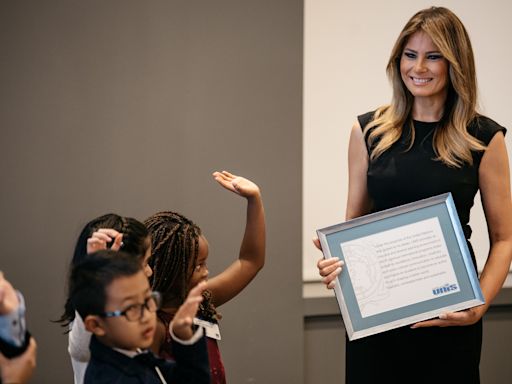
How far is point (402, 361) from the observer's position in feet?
8.64

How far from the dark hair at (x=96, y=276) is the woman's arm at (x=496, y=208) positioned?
1.23 m

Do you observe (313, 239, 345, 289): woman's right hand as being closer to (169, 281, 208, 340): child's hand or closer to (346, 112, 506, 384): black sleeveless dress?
(346, 112, 506, 384): black sleeveless dress

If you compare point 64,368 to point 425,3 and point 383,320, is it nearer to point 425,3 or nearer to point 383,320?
point 383,320

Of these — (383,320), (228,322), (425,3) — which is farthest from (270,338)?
(425,3)

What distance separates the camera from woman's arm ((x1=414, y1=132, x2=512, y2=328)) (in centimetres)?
253

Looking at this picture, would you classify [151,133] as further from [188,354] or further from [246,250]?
[188,354]

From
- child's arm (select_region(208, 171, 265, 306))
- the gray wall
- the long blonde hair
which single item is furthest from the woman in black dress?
the gray wall

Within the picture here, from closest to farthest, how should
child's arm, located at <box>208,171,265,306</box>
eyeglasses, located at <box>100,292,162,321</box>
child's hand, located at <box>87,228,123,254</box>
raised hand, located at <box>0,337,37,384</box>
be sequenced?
1. raised hand, located at <box>0,337,37,384</box>
2. eyeglasses, located at <box>100,292,162,321</box>
3. child's hand, located at <box>87,228,123,254</box>
4. child's arm, located at <box>208,171,265,306</box>

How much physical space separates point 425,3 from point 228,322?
1.83 m

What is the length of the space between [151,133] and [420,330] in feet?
5.01

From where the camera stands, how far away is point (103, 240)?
6.63ft

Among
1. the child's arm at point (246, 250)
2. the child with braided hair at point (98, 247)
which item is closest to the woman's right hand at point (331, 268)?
the child's arm at point (246, 250)

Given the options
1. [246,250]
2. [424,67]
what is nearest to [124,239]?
[246,250]

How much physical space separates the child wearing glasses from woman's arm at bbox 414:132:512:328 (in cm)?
108
